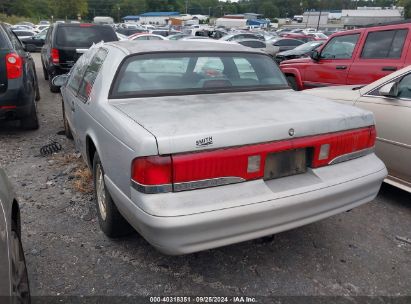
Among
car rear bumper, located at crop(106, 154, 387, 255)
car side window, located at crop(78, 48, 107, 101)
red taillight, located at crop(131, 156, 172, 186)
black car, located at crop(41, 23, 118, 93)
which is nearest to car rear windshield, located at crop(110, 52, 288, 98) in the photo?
car side window, located at crop(78, 48, 107, 101)

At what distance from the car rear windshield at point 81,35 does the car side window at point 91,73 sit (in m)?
5.79

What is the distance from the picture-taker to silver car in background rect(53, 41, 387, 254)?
2.23 meters

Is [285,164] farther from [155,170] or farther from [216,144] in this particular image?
[155,170]

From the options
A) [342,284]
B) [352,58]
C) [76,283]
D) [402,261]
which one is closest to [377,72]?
A: [352,58]

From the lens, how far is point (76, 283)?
2680mm

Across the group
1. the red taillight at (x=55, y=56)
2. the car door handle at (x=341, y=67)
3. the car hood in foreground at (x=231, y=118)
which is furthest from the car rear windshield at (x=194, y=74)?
the red taillight at (x=55, y=56)

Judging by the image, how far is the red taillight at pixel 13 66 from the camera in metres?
5.53

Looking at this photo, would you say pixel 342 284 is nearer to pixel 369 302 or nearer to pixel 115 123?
pixel 369 302

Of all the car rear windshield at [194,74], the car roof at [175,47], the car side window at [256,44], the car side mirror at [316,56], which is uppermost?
the car roof at [175,47]

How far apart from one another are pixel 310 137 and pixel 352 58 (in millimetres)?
4473

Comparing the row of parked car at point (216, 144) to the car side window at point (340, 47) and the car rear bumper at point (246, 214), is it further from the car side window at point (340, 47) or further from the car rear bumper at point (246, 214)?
the car side window at point (340, 47)

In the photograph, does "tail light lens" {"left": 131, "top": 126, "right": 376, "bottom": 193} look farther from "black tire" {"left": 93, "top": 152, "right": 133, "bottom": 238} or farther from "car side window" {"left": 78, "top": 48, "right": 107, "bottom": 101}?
"car side window" {"left": 78, "top": 48, "right": 107, "bottom": 101}

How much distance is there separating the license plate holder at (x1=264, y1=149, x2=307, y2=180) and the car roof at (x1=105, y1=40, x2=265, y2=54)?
1580 millimetres

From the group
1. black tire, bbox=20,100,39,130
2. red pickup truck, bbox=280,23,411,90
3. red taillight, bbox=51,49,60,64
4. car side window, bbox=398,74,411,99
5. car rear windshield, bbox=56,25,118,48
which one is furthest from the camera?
car rear windshield, bbox=56,25,118,48
